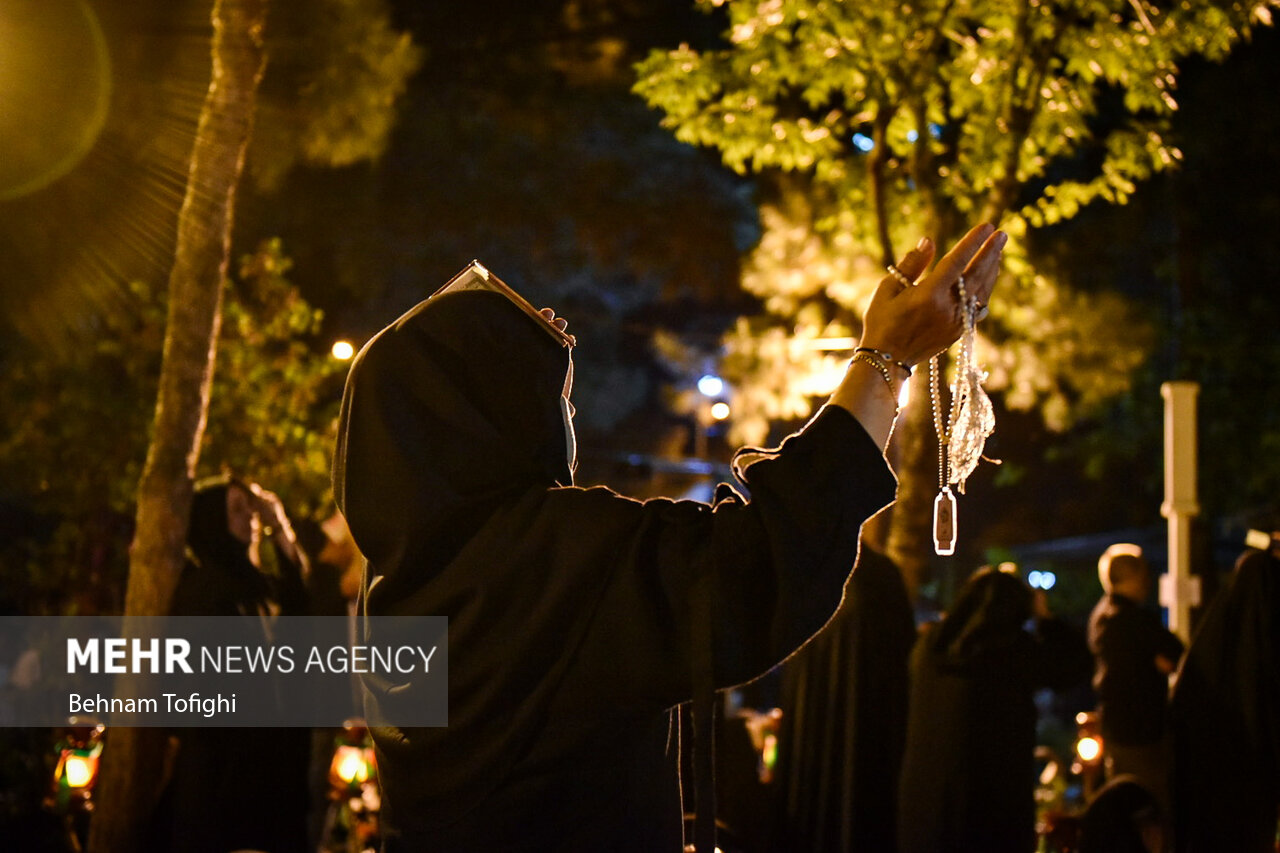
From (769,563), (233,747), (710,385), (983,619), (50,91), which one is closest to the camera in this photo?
(769,563)

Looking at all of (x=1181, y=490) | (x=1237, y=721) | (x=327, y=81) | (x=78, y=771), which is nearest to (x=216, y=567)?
(x=78, y=771)

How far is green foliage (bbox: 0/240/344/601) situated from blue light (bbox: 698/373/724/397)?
17.5ft

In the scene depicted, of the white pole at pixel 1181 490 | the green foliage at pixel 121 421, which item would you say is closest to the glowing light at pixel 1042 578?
the white pole at pixel 1181 490

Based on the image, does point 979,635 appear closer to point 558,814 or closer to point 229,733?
point 229,733

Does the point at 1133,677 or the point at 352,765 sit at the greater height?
the point at 1133,677

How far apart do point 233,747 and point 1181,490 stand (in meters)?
6.77

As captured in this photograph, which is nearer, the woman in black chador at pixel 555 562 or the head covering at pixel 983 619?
the woman in black chador at pixel 555 562

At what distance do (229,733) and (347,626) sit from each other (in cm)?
93

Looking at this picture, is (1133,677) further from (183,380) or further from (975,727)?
(183,380)

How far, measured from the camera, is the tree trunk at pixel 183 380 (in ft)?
20.3

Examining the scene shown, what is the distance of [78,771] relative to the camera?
6.84 m

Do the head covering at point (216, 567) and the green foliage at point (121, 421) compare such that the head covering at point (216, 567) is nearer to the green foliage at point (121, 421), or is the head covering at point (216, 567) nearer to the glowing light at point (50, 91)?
the green foliage at point (121, 421)

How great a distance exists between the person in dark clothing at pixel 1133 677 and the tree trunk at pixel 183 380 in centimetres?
557

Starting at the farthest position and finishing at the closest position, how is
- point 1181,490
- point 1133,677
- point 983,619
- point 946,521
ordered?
point 1181,490, point 1133,677, point 983,619, point 946,521
